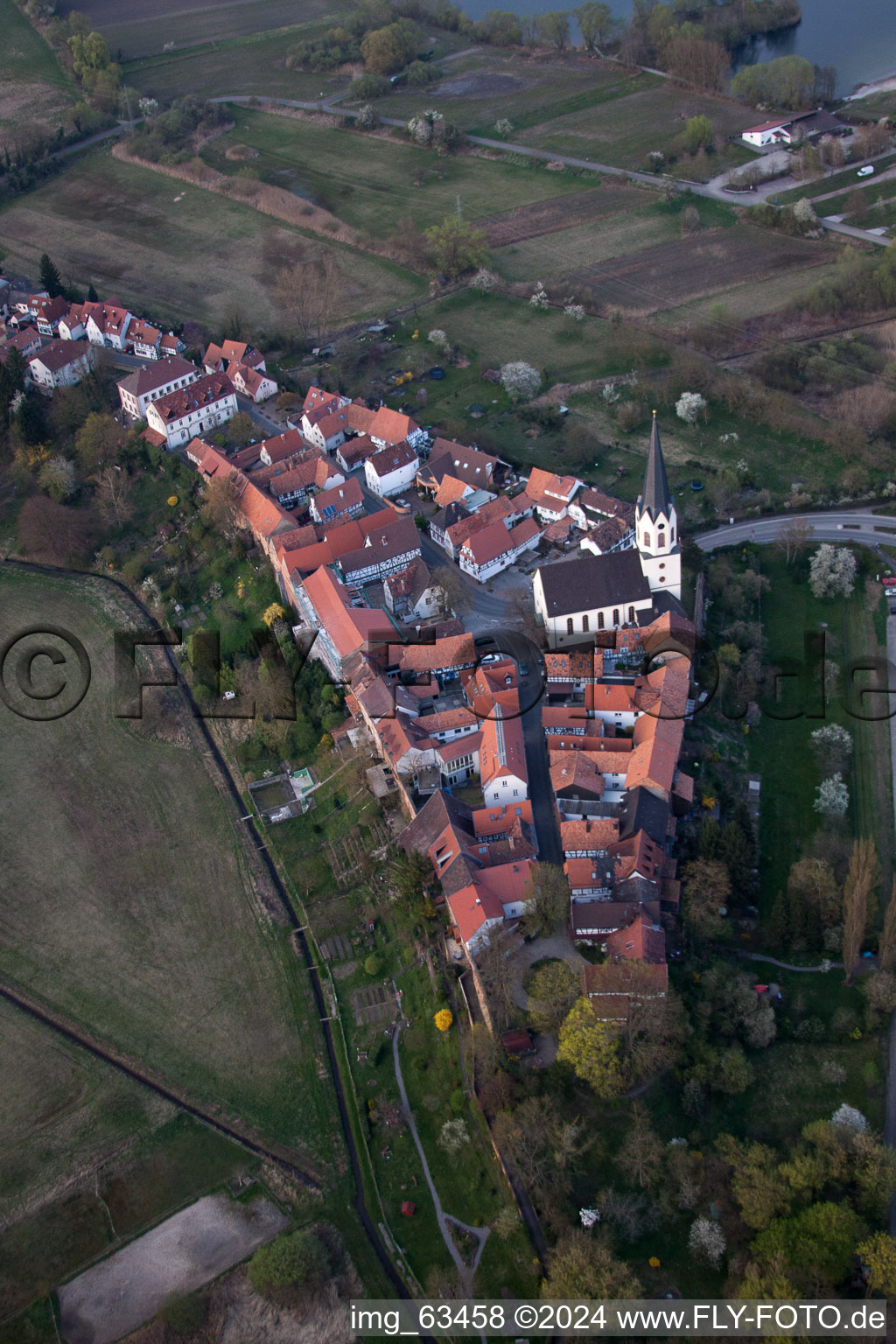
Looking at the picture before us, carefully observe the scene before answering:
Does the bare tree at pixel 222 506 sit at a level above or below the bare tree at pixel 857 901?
above

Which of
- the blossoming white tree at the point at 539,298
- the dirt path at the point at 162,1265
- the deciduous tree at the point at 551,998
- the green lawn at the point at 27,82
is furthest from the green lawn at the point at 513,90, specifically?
the dirt path at the point at 162,1265

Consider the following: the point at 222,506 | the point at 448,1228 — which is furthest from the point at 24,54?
the point at 448,1228

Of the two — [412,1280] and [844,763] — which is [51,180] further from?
[412,1280]

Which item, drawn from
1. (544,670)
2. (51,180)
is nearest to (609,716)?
(544,670)

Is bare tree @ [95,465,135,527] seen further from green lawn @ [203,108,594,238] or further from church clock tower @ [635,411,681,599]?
green lawn @ [203,108,594,238]

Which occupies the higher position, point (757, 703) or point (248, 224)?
point (248, 224)

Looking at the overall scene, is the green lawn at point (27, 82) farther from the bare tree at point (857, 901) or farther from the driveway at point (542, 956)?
the bare tree at point (857, 901)
